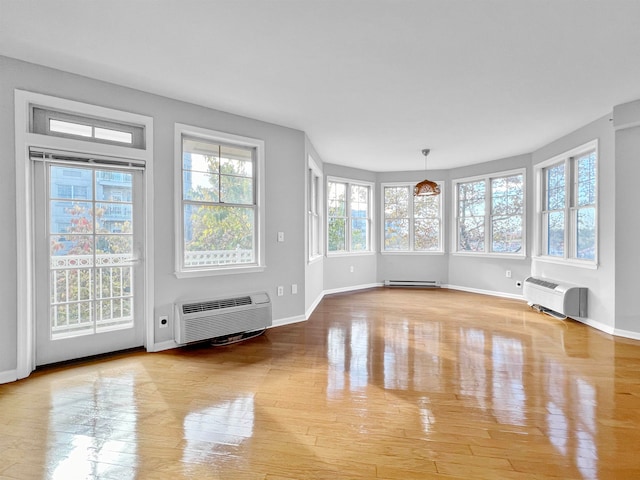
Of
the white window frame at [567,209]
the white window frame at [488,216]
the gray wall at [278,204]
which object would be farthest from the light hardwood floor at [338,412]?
the white window frame at [488,216]

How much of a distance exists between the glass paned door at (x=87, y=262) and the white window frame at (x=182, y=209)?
391mm

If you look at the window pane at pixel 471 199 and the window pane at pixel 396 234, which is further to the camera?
the window pane at pixel 396 234

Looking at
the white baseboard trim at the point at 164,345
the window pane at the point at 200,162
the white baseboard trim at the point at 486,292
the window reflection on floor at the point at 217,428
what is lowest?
the window reflection on floor at the point at 217,428

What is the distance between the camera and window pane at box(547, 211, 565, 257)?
496 centimetres

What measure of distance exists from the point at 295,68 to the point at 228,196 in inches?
68.0

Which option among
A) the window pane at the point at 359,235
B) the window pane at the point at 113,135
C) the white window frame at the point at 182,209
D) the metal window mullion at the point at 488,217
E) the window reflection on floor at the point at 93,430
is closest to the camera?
the window reflection on floor at the point at 93,430

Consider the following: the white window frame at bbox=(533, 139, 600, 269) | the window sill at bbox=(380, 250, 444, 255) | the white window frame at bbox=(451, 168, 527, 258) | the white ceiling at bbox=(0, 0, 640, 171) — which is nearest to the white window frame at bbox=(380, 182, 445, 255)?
the window sill at bbox=(380, 250, 444, 255)

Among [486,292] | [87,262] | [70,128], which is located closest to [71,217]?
[87,262]

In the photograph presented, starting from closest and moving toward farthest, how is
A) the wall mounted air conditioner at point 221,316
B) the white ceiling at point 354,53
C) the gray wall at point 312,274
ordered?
the white ceiling at point 354,53, the wall mounted air conditioner at point 221,316, the gray wall at point 312,274

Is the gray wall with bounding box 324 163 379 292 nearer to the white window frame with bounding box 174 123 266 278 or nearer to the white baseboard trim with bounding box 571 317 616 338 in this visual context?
the white window frame with bounding box 174 123 266 278

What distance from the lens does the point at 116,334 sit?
3.26 metres

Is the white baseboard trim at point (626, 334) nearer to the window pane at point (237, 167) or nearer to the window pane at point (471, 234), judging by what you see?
the window pane at point (471, 234)

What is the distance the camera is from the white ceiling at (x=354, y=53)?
2.08 m

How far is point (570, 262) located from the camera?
183 inches
